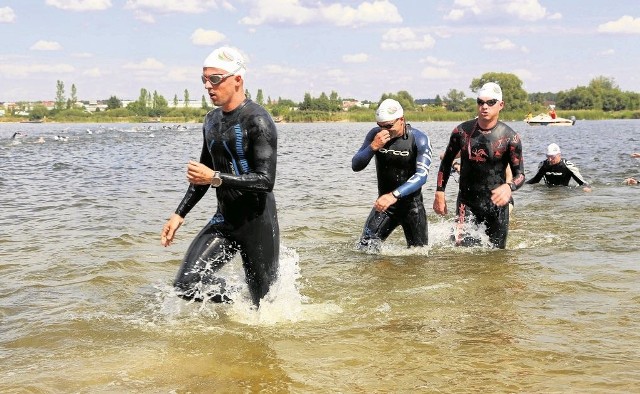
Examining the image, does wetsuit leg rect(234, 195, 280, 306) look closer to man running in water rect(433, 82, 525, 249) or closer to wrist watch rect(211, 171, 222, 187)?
wrist watch rect(211, 171, 222, 187)

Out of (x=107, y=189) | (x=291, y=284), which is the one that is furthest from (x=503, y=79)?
(x=291, y=284)

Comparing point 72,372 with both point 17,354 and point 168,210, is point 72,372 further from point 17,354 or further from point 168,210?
point 168,210

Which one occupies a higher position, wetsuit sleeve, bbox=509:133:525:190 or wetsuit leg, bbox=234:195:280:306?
wetsuit sleeve, bbox=509:133:525:190

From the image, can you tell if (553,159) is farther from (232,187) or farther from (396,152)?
(232,187)

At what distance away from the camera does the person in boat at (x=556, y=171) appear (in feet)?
55.0

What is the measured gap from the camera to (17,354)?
18.1 ft

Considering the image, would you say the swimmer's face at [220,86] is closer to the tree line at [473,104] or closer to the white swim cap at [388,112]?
the white swim cap at [388,112]

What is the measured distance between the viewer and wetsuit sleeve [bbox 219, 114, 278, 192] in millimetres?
5137

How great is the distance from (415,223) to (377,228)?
1.57ft

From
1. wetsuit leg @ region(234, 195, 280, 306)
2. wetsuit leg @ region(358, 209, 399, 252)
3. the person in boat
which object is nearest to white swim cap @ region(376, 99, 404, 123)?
wetsuit leg @ region(358, 209, 399, 252)

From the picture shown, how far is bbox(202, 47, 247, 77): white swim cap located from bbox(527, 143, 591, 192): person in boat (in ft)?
41.8

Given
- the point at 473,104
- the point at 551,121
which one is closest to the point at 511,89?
the point at 473,104

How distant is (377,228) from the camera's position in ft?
28.8

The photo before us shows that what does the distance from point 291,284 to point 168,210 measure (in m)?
8.63
